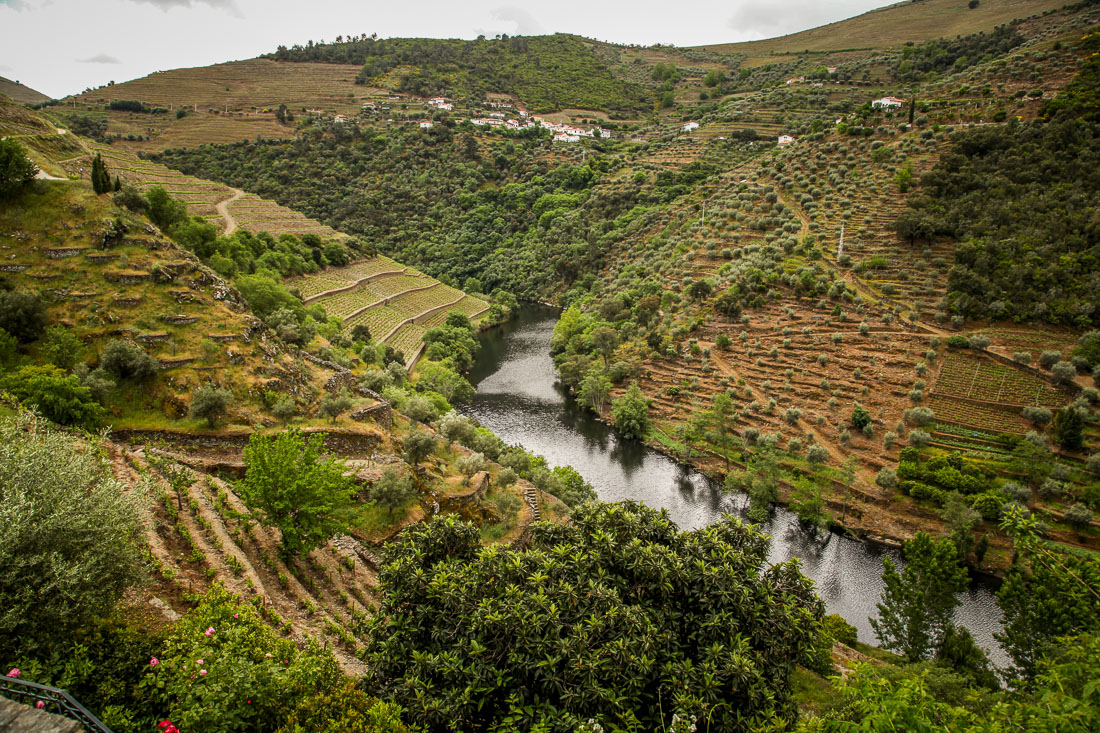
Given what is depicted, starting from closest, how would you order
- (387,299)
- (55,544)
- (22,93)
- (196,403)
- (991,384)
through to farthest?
(55,544)
(196,403)
(991,384)
(387,299)
(22,93)

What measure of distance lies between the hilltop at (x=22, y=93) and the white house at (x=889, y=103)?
170028 millimetres

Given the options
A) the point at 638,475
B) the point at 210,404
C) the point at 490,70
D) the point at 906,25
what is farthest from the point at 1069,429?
the point at 490,70

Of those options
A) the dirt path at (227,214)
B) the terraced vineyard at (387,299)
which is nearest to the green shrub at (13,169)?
the terraced vineyard at (387,299)

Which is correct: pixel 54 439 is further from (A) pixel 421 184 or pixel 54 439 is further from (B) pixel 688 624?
(A) pixel 421 184

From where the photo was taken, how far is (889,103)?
85.3m

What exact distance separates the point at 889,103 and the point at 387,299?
9085 cm

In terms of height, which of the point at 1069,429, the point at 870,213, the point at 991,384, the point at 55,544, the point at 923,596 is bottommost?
the point at 923,596

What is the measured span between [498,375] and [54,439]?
184 feet

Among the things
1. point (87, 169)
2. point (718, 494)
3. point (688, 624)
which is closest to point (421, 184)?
point (87, 169)

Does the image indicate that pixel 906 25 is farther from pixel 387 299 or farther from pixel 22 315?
pixel 22 315

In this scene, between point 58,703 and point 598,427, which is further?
point 598,427

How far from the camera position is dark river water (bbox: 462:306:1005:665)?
30656mm

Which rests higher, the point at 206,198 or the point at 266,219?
the point at 206,198

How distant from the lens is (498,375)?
68062 mm
